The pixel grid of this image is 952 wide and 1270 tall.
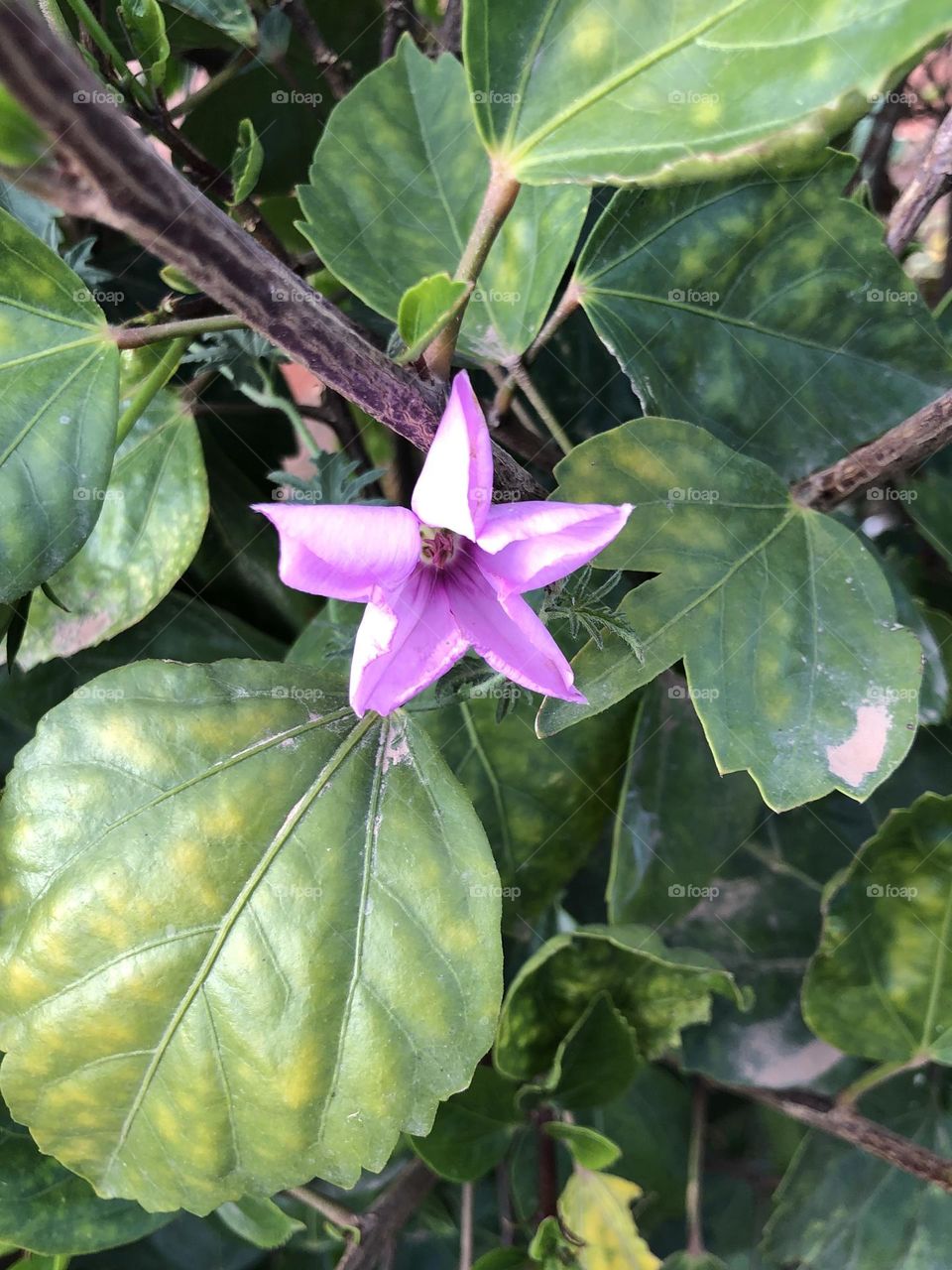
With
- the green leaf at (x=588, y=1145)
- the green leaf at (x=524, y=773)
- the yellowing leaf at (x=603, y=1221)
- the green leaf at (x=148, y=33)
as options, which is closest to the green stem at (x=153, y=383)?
the green leaf at (x=148, y=33)

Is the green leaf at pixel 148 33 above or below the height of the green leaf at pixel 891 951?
above

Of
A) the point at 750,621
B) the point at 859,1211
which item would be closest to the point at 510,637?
the point at 750,621

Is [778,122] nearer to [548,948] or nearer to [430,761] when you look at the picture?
[430,761]

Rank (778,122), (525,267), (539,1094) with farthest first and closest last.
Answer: (539,1094) → (525,267) → (778,122)

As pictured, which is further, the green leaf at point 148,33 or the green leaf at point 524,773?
the green leaf at point 524,773

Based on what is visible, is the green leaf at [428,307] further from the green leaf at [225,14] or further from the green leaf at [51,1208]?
the green leaf at [51,1208]

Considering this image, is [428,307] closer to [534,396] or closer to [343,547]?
[343,547]

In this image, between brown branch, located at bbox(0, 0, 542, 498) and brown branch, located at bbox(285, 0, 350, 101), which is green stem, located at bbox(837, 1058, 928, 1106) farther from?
brown branch, located at bbox(285, 0, 350, 101)

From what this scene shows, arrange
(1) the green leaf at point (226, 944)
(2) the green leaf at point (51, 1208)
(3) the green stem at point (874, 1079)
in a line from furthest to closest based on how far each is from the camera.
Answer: (3) the green stem at point (874, 1079), (2) the green leaf at point (51, 1208), (1) the green leaf at point (226, 944)

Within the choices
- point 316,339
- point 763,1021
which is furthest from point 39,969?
point 763,1021
